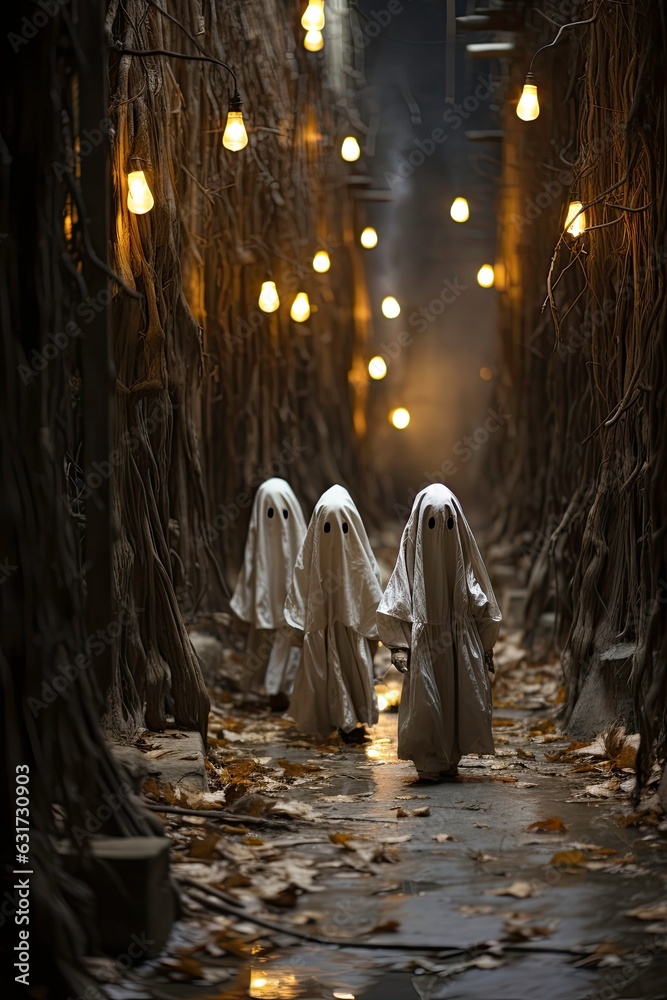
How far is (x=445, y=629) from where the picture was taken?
259 inches

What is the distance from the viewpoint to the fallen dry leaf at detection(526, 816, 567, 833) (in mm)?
5223

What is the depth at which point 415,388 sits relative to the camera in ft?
49.8

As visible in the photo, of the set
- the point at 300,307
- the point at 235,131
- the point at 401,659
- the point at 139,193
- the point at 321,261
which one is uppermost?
the point at 321,261

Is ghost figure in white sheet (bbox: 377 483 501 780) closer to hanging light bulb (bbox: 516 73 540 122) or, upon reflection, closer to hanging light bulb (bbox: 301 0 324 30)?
hanging light bulb (bbox: 516 73 540 122)

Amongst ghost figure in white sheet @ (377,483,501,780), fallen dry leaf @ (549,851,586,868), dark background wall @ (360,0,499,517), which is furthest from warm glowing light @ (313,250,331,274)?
fallen dry leaf @ (549,851,586,868)

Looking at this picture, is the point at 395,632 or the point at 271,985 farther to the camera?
the point at 395,632

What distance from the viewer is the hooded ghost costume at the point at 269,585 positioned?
9148mm

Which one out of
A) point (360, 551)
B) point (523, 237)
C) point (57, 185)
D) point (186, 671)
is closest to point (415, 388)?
point (523, 237)

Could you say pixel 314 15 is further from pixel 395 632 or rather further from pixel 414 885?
pixel 414 885

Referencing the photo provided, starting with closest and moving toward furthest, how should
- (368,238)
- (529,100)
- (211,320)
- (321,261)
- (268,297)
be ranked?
(529,100) → (268,297) → (211,320) → (321,261) → (368,238)

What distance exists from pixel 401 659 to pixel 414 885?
2.10m

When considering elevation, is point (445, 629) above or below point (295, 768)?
above

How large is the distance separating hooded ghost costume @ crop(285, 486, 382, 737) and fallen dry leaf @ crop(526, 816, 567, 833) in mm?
2529

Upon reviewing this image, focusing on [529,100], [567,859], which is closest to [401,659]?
[567,859]
